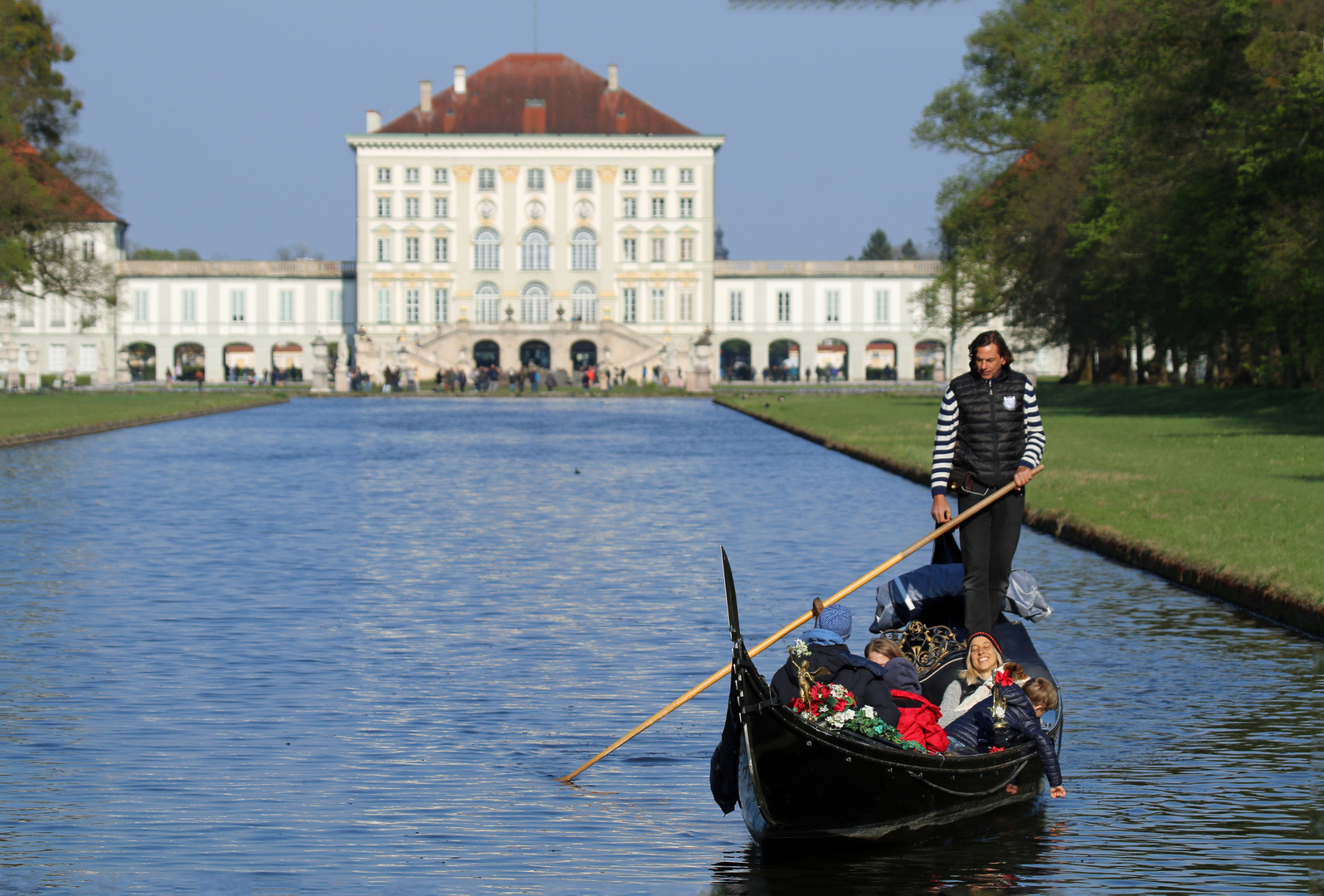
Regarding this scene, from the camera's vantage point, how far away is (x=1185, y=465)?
27344 millimetres

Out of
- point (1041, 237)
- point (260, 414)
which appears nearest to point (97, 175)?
point (260, 414)

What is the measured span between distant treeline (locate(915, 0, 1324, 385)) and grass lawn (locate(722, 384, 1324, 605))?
2019 millimetres

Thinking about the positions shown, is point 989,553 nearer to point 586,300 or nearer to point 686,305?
point 586,300

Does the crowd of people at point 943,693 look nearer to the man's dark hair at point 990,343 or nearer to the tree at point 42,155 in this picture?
the man's dark hair at point 990,343

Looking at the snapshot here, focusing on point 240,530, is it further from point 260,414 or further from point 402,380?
point 402,380

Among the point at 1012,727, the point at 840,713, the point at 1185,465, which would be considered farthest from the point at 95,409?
the point at 840,713

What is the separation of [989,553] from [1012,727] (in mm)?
1836

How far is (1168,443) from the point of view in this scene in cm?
3375

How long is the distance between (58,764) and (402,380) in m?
83.2

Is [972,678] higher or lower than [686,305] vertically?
lower

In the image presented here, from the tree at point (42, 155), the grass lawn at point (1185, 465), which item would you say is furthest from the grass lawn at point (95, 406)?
the grass lawn at point (1185, 465)

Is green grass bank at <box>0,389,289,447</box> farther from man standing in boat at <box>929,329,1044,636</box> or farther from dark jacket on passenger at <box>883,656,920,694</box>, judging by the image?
dark jacket on passenger at <box>883,656,920,694</box>

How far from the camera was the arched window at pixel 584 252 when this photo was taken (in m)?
114

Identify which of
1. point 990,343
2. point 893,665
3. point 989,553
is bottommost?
point 893,665
